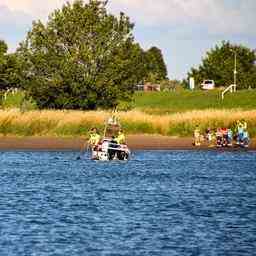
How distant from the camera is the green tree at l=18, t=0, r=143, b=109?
92188 millimetres

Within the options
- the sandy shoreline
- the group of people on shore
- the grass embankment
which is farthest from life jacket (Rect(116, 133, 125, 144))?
the grass embankment

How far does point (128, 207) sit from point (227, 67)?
117024mm

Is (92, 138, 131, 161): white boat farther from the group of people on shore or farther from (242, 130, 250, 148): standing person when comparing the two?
(242, 130, 250, 148): standing person

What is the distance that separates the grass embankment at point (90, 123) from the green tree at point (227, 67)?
72.9m

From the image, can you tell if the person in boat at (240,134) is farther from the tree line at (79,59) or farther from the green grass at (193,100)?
the green grass at (193,100)

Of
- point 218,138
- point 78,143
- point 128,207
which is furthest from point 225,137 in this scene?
point 128,207

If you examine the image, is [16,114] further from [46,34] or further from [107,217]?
[107,217]

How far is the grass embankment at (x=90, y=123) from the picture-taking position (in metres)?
80.4

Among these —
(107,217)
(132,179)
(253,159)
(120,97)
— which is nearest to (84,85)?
(120,97)

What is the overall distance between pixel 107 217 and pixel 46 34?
55417 mm

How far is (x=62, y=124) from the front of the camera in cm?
8056

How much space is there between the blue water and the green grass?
45.3m

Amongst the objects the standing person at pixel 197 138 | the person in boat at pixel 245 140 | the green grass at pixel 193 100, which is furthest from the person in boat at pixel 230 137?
the green grass at pixel 193 100

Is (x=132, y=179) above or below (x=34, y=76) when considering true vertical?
below
